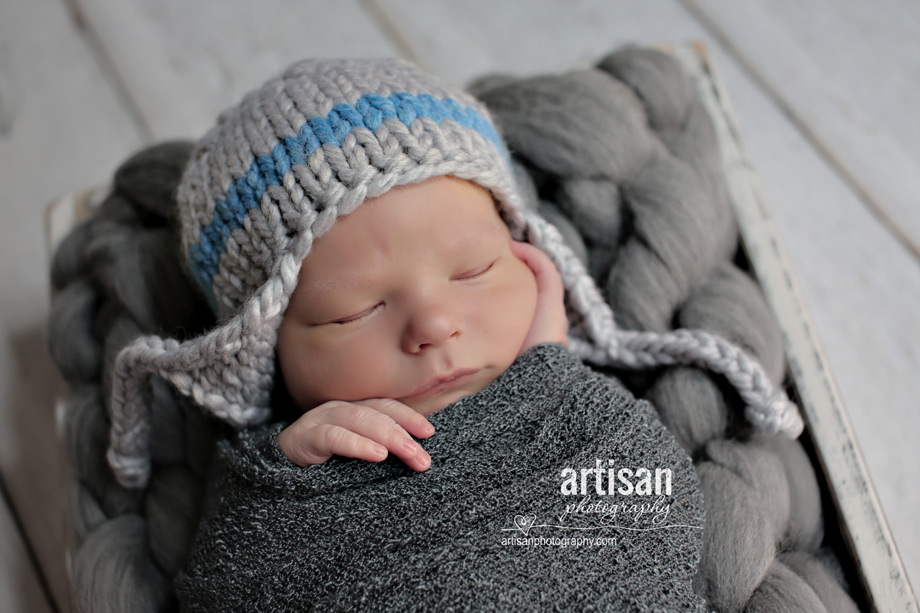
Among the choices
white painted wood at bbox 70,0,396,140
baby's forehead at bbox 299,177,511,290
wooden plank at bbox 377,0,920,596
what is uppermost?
white painted wood at bbox 70,0,396,140

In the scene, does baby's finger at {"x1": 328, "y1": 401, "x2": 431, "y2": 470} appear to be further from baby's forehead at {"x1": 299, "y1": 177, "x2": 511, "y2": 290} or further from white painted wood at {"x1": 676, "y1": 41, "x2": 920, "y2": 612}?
white painted wood at {"x1": 676, "y1": 41, "x2": 920, "y2": 612}

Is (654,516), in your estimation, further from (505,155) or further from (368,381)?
(505,155)

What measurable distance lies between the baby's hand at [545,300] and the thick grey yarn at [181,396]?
0.34ft

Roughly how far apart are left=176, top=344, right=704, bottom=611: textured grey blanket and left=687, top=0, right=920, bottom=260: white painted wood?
0.95 meters

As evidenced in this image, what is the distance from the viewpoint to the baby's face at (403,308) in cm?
87

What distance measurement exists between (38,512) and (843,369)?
1402 millimetres

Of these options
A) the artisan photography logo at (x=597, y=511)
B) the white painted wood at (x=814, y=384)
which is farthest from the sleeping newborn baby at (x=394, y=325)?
the white painted wood at (x=814, y=384)

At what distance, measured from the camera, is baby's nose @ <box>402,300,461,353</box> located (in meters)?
0.86

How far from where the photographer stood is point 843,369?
1.38m

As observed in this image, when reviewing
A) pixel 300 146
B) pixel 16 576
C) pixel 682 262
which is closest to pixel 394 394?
pixel 300 146

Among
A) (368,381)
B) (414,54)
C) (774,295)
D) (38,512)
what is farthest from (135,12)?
(774,295)

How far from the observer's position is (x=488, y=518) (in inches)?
32.6

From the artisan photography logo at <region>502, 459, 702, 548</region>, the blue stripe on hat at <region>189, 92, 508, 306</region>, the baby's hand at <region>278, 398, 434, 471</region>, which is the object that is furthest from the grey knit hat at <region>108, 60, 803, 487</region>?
the artisan photography logo at <region>502, 459, 702, 548</region>

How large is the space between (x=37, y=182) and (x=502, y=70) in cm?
101
